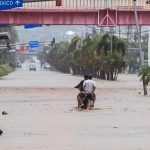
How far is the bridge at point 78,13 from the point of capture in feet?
211

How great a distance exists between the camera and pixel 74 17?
2576 inches

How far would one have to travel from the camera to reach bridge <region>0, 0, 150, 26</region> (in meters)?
64.2

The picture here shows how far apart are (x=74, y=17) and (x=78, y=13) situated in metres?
0.59

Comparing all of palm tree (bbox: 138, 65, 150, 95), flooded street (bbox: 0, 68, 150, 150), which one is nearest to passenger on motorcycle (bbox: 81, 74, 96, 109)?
flooded street (bbox: 0, 68, 150, 150)

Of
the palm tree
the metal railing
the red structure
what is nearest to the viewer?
the palm tree

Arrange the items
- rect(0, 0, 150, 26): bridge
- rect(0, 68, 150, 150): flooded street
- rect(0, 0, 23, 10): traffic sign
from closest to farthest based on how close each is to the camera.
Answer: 1. rect(0, 68, 150, 150): flooded street
2. rect(0, 0, 23, 10): traffic sign
3. rect(0, 0, 150, 26): bridge

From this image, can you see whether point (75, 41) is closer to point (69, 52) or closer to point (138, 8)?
point (69, 52)

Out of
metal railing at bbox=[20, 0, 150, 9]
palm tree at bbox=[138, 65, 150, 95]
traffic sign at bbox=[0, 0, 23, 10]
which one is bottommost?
palm tree at bbox=[138, 65, 150, 95]

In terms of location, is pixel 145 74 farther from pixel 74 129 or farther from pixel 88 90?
pixel 74 129

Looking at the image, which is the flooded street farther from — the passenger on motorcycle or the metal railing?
the metal railing

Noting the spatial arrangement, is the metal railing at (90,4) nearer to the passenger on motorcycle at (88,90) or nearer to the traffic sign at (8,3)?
the traffic sign at (8,3)

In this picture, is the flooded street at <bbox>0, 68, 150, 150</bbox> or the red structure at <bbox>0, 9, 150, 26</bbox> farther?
the red structure at <bbox>0, 9, 150, 26</bbox>

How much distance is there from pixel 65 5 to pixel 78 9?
1396 mm

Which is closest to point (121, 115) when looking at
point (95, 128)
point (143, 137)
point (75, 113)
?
point (75, 113)
